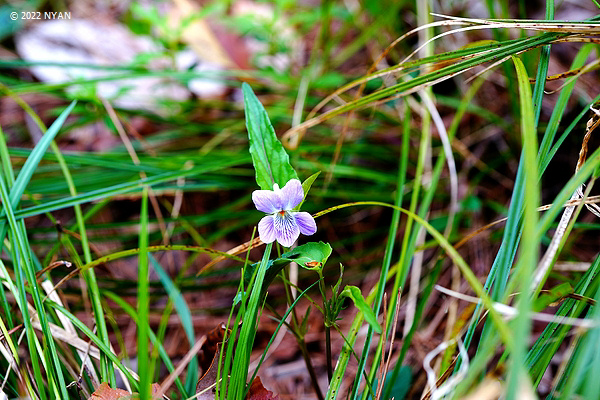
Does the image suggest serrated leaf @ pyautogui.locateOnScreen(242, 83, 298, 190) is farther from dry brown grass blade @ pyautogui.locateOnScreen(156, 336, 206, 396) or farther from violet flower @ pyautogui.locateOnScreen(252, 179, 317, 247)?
dry brown grass blade @ pyautogui.locateOnScreen(156, 336, 206, 396)

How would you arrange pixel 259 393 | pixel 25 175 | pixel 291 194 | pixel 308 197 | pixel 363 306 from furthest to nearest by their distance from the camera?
pixel 308 197 < pixel 25 175 < pixel 259 393 < pixel 291 194 < pixel 363 306

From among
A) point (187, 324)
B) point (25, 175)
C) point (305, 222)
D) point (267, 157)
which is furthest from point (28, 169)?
point (305, 222)

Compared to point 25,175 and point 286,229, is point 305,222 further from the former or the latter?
point 25,175

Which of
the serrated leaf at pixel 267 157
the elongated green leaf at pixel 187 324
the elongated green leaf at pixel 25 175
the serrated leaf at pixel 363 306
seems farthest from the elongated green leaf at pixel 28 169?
the serrated leaf at pixel 363 306

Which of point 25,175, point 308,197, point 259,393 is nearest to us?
point 259,393

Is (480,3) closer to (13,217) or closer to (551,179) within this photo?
(551,179)

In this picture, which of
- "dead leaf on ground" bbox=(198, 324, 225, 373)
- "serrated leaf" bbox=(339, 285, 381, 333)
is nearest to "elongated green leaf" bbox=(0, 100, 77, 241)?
"dead leaf on ground" bbox=(198, 324, 225, 373)

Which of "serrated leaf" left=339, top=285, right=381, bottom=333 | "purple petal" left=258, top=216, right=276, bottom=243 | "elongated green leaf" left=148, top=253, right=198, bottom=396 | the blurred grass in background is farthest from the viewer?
"elongated green leaf" left=148, top=253, right=198, bottom=396
